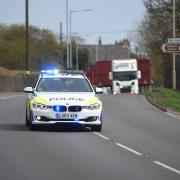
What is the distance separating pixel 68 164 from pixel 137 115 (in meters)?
16.3

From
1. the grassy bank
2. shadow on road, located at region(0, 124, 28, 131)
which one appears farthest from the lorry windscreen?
shadow on road, located at region(0, 124, 28, 131)

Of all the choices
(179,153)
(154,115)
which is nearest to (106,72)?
(154,115)

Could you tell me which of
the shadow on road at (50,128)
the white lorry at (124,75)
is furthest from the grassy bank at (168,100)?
the white lorry at (124,75)

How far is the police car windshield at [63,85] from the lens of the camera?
69.1 feet

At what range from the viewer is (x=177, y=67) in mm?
57969

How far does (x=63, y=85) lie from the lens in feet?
69.7

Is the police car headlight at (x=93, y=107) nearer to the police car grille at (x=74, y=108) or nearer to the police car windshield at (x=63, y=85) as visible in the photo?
the police car grille at (x=74, y=108)

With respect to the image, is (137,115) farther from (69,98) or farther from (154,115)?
(69,98)

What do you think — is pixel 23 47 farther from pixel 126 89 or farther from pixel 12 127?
pixel 12 127

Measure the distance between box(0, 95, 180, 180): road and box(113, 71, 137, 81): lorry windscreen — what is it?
38.5 metres

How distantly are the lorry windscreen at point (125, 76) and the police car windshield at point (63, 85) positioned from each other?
1628 inches

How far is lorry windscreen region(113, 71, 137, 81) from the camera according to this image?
62.9 metres

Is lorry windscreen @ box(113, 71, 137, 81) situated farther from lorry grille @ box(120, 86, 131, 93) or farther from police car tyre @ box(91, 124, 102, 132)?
police car tyre @ box(91, 124, 102, 132)

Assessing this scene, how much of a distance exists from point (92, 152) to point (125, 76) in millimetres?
47926
